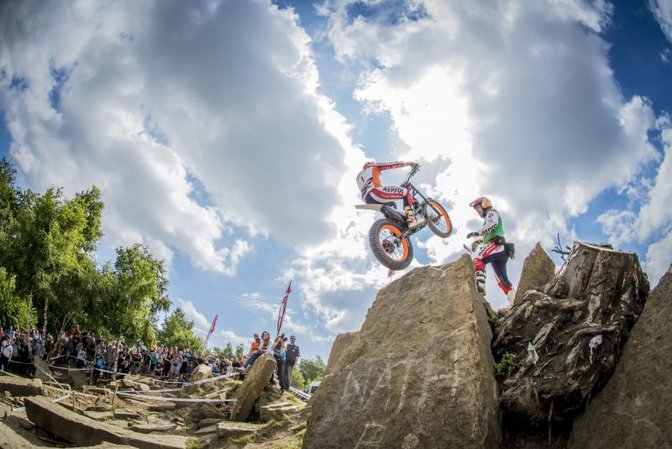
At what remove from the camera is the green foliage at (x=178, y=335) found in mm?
69000

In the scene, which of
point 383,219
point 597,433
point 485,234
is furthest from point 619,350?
point 383,219

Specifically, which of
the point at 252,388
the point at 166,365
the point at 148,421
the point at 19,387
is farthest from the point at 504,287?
the point at 166,365

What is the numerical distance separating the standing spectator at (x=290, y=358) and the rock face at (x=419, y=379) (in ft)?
25.3

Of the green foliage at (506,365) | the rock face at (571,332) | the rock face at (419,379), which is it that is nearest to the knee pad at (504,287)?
the rock face at (571,332)

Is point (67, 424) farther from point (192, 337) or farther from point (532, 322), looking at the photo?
point (192, 337)

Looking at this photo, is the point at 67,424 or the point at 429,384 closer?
the point at 429,384

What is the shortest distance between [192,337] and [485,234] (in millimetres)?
73522

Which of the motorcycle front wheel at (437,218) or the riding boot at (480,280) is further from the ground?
the motorcycle front wheel at (437,218)

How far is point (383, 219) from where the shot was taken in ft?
34.4

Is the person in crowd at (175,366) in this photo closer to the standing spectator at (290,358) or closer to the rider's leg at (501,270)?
the standing spectator at (290,358)

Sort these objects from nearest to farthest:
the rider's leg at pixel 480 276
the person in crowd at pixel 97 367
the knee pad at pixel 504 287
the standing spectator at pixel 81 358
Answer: the rider's leg at pixel 480 276, the knee pad at pixel 504 287, the person in crowd at pixel 97 367, the standing spectator at pixel 81 358

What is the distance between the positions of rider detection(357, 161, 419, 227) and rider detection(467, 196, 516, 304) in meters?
1.93

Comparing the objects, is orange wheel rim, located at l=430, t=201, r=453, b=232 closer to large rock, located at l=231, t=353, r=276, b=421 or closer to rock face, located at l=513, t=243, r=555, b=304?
rock face, located at l=513, t=243, r=555, b=304

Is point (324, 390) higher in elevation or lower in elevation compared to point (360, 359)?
lower
